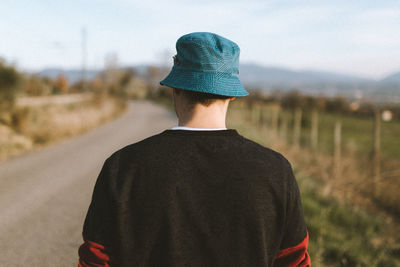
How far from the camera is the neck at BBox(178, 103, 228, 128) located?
1.36 meters

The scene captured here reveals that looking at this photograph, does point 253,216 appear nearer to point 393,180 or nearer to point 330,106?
point 393,180

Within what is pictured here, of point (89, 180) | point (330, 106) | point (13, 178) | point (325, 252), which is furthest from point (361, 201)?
point (330, 106)

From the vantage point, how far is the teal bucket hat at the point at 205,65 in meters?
1.35

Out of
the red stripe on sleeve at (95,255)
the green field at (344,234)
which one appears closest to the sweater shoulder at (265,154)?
the red stripe on sleeve at (95,255)

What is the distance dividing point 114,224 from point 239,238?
0.48 meters

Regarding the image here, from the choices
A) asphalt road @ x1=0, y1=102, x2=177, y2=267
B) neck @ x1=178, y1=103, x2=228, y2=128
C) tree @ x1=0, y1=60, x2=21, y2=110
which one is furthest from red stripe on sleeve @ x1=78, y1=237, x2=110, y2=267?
tree @ x1=0, y1=60, x2=21, y2=110

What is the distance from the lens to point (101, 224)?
136cm

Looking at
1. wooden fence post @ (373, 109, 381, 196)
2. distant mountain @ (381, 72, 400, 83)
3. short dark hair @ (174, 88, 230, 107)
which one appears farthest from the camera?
distant mountain @ (381, 72, 400, 83)

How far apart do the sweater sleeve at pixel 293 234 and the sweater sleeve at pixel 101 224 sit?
687 millimetres

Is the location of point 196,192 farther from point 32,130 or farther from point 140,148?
point 32,130

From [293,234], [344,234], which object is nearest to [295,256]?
[293,234]

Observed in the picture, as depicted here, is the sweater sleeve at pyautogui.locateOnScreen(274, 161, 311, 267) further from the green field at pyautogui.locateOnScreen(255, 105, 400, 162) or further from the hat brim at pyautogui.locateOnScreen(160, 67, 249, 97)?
the green field at pyautogui.locateOnScreen(255, 105, 400, 162)

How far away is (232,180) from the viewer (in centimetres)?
128

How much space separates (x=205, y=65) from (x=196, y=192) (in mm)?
496
